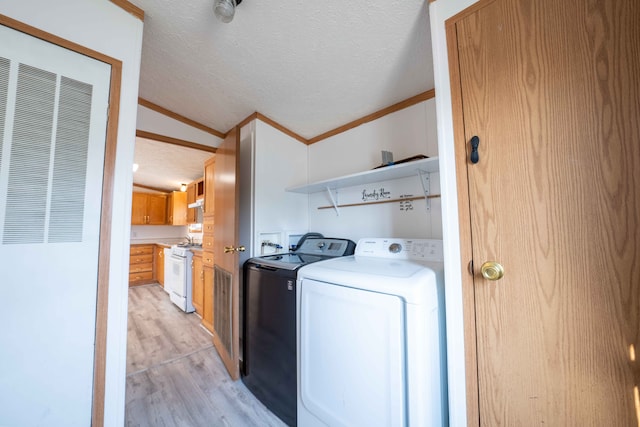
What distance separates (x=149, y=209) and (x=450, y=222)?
19.3 ft

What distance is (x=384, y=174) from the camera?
1.57 m

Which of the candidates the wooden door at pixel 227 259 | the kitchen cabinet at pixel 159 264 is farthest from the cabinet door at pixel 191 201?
the wooden door at pixel 227 259

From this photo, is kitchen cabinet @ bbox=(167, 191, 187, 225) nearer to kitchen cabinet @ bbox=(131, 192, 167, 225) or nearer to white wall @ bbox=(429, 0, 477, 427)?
kitchen cabinet @ bbox=(131, 192, 167, 225)

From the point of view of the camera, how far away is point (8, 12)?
2.48 ft

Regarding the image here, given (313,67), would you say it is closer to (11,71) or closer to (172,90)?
(172,90)

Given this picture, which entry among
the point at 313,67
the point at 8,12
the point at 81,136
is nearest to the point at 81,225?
the point at 81,136

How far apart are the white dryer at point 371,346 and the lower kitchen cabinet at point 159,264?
14.7 feet

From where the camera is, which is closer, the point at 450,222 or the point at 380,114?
the point at 450,222

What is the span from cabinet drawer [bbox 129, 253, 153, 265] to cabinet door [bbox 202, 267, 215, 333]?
119 inches

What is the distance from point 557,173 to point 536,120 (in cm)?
18

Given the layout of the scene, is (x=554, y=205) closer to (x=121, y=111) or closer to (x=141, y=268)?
(x=121, y=111)

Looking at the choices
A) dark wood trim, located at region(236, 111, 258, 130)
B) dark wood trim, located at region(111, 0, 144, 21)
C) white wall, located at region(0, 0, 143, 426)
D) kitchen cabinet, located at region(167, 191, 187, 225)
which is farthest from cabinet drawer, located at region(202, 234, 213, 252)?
kitchen cabinet, located at region(167, 191, 187, 225)

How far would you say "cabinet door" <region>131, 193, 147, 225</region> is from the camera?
456cm

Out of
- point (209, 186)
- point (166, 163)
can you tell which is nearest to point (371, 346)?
point (209, 186)
